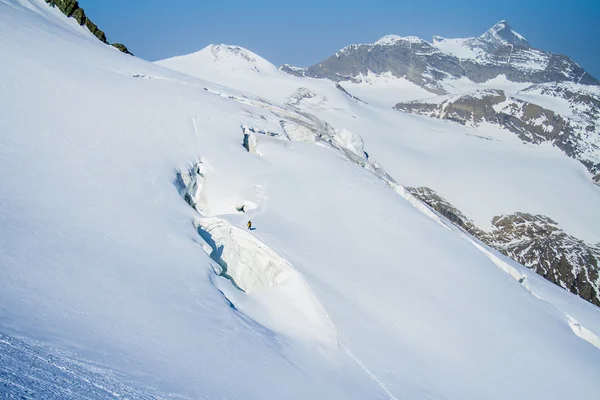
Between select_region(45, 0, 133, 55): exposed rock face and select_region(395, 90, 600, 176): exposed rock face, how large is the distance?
16900cm

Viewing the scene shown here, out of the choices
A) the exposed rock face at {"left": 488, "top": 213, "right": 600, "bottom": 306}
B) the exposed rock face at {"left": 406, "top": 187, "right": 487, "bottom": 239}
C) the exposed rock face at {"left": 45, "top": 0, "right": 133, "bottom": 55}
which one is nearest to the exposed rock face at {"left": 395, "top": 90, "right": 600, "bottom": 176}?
the exposed rock face at {"left": 488, "top": 213, "right": 600, "bottom": 306}

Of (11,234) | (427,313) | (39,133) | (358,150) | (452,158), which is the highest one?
(452,158)

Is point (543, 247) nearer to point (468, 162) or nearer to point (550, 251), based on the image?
point (550, 251)

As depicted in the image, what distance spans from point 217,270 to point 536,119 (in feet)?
677

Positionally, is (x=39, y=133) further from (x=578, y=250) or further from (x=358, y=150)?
(x=578, y=250)

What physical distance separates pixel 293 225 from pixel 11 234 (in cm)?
1179

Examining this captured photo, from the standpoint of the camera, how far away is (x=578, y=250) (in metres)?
90.5

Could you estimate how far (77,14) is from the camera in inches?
1989

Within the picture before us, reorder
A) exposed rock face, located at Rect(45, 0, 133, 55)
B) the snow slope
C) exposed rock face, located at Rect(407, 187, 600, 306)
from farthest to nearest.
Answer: the snow slope < exposed rock face, located at Rect(407, 187, 600, 306) < exposed rock face, located at Rect(45, 0, 133, 55)

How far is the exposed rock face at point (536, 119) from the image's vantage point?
539 ft

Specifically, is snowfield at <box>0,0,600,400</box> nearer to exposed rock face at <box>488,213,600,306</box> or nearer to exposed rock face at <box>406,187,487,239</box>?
exposed rock face at <box>488,213,600,306</box>

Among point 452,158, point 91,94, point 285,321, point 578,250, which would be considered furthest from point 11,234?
point 452,158

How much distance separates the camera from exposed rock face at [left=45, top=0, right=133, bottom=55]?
4848cm

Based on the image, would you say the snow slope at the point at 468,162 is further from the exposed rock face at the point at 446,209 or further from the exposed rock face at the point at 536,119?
the exposed rock face at the point at 536,119
